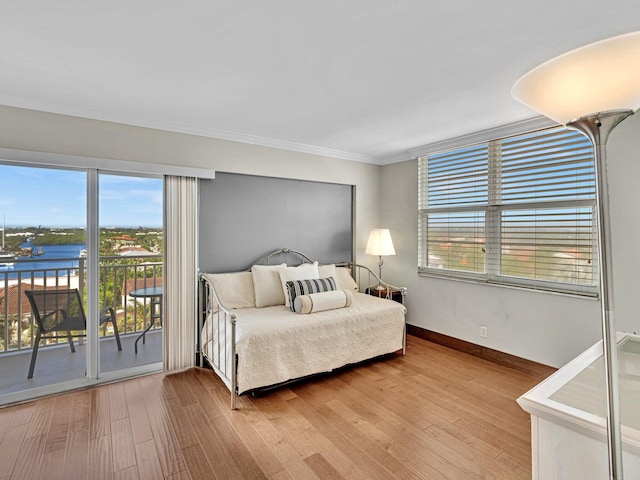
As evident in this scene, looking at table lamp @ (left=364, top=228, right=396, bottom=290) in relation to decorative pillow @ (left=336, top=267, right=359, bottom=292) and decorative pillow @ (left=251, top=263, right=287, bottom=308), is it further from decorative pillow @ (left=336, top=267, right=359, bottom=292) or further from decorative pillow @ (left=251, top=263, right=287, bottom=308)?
decorative pillow @ (left=251, top=263, right=287, bottom=308)

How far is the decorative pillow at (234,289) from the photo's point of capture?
3.32 m

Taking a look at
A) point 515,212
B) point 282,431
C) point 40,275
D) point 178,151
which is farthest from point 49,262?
point 515,212

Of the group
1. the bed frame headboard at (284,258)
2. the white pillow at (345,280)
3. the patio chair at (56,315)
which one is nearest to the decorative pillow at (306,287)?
the bed frame headboard at (284,258)

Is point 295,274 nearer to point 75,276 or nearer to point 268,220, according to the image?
point 268,220

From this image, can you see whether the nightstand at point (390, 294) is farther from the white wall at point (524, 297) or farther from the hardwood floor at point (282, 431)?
the hardwood floor at point (282, 431)

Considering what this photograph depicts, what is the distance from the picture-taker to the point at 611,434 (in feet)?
2.78

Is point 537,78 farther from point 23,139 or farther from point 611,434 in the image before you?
point 23,139

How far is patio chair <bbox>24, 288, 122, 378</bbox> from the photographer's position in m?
2.74

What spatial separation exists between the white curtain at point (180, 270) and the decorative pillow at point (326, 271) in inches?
56.4

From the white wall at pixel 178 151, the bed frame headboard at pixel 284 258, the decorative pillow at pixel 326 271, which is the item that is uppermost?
the white wall at pixel 178 151

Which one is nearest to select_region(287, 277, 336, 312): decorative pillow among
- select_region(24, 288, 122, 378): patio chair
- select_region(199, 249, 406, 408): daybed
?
select_region(199, 249, 406, 408): daybed

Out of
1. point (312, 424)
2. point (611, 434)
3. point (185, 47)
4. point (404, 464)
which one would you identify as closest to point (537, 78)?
point (611, 434)

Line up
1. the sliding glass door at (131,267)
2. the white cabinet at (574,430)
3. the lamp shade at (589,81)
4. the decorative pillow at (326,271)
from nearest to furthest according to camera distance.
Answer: the lamp shade at (589,81) → the white cabinet at (574,430) → the sliding glass door at (131,267) → the decorative pillow at (326,271)

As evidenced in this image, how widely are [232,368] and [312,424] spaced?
Result: 0.73m
